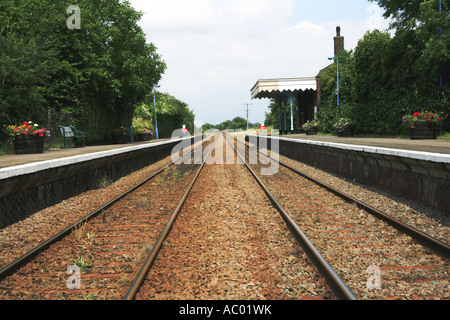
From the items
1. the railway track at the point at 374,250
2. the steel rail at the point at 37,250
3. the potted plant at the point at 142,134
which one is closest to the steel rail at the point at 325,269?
the railway track at the point at 374,250

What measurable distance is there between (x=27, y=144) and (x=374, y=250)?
1268 cm

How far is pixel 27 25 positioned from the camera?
1823cm

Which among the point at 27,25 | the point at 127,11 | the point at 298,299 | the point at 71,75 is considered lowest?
the point at 298,299

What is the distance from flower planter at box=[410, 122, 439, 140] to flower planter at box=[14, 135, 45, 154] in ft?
51.4

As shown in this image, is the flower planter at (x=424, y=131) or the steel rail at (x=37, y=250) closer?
the steel rail at (x=37, y=250)

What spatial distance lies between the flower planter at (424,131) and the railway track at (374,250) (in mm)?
9642

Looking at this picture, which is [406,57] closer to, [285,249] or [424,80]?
[424,80]

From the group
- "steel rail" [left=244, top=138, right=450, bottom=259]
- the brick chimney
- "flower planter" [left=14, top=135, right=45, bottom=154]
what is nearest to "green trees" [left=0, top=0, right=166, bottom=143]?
"flower planter" [left=14, top=135, right=45, bottom=154]

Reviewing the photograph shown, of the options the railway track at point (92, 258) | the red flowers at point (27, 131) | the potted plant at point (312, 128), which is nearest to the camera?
the railway track at point (92, 258)

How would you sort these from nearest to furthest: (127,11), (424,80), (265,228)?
(265,228) → (424,80) → (127,11)

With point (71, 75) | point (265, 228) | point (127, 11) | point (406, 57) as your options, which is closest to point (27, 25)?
point (71, 75)

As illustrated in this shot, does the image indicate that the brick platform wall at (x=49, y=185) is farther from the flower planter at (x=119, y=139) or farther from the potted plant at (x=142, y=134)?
the potted plant at (x=142, y=134)

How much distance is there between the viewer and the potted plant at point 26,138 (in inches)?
494

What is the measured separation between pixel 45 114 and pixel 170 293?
16037 mm
